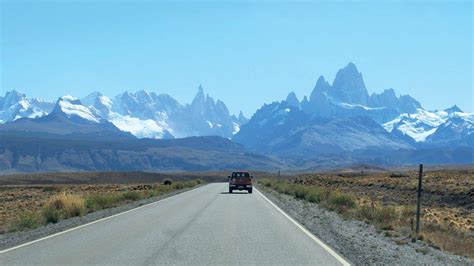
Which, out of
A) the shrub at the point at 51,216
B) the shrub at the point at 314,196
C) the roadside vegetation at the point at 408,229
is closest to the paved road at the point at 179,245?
the shrub at the point at 51,216

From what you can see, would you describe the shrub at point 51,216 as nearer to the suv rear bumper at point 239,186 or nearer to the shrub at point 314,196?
the shrub at point 314,196

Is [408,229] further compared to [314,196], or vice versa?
[314,196]

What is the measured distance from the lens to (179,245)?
14.5 m

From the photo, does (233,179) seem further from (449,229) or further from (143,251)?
(143,251)

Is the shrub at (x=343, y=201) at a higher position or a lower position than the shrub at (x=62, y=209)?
higher

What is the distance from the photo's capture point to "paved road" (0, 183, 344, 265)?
12.4 meters

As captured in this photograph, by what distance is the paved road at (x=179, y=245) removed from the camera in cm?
1236

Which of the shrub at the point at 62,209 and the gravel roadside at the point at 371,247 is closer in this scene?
the gravel roadside at the point at 371,247

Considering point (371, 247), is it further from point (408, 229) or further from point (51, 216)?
point (51, 216)

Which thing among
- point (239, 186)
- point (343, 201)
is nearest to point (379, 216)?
point (343, 201)

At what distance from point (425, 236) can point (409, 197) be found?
26099 mm

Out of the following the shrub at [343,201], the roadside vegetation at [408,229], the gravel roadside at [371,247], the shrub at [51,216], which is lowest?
the shrub at [51,216]

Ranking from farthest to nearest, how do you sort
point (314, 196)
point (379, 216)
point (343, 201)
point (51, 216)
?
point (314, 196)
point (343, 201)
point (379, 216)
point (51, 216)

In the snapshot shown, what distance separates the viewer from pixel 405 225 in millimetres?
20562
